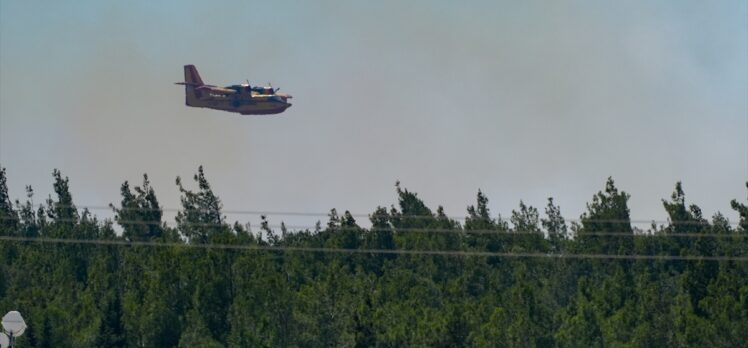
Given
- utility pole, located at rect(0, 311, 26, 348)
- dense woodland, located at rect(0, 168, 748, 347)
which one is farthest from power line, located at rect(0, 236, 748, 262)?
utility pole, located at rect(0, 311, 26, 348)

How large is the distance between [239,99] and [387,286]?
15.4 meters

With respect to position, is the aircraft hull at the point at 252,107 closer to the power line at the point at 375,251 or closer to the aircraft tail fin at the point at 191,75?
the power line at the point at 375,251

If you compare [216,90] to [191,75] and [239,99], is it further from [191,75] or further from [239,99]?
[191,75]

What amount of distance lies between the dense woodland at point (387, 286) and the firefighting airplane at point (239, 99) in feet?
27.6

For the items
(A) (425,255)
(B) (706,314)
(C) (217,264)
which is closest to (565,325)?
(B) (706,314)

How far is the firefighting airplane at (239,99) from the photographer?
11288 centimetres

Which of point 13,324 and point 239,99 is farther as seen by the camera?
point 239,99

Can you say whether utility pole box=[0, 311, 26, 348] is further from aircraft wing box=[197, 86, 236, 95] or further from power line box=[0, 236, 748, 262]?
aircraft wing box=[197, 86, 236, 95]

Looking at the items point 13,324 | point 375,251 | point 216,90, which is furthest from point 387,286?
point 13,324

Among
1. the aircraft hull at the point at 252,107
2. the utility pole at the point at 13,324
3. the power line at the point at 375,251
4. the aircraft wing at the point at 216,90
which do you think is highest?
the aircraft wing at the point at 216,90

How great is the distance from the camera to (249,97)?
11369 centimetres

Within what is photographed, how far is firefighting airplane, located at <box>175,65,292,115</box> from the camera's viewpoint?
112875 mm

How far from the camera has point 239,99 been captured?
114188mm

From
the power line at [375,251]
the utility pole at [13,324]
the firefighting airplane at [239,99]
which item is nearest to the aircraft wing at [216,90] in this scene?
the firefighting airplane at [239,99]
